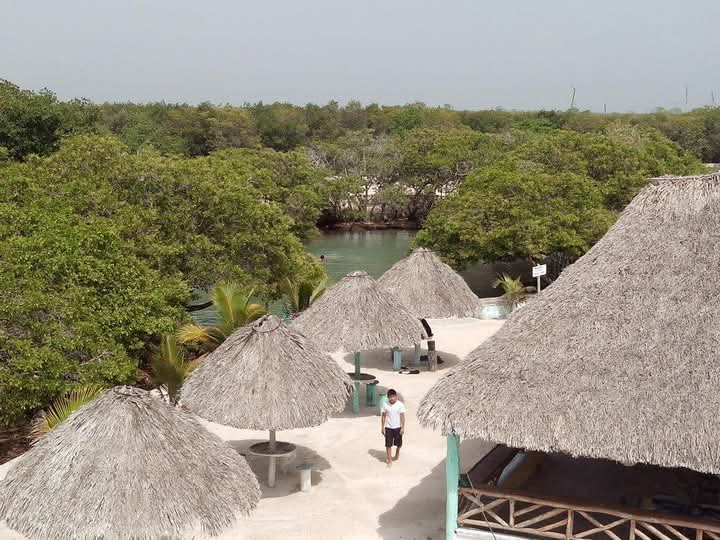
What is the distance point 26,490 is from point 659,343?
23.4 ft

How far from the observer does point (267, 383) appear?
1201cm

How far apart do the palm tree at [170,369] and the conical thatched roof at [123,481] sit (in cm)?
522

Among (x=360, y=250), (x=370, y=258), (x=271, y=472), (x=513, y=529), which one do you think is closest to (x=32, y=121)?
(x=370, y=258)

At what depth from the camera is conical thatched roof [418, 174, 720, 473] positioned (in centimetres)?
894

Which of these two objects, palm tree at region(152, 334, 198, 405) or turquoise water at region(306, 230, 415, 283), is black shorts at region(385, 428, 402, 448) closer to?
palm tree at region(152, 334, 198, 405)

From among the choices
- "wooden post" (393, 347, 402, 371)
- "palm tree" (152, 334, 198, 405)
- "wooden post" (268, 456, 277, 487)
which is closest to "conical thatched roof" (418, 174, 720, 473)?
"wooden post" (268, 456, 277, 487)

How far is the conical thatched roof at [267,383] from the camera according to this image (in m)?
11.8

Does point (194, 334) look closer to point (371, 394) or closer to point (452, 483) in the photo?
point (371, 394)

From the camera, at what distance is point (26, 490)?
886 cm

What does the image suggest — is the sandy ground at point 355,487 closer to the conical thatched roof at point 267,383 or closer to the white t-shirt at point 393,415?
the white t-shirt at point 393,415

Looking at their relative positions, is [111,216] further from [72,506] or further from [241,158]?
[241,158]

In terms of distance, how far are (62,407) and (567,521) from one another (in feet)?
25.7

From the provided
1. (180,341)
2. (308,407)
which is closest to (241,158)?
(180,341)

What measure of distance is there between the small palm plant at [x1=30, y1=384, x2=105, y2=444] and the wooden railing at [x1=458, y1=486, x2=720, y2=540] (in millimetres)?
5851
